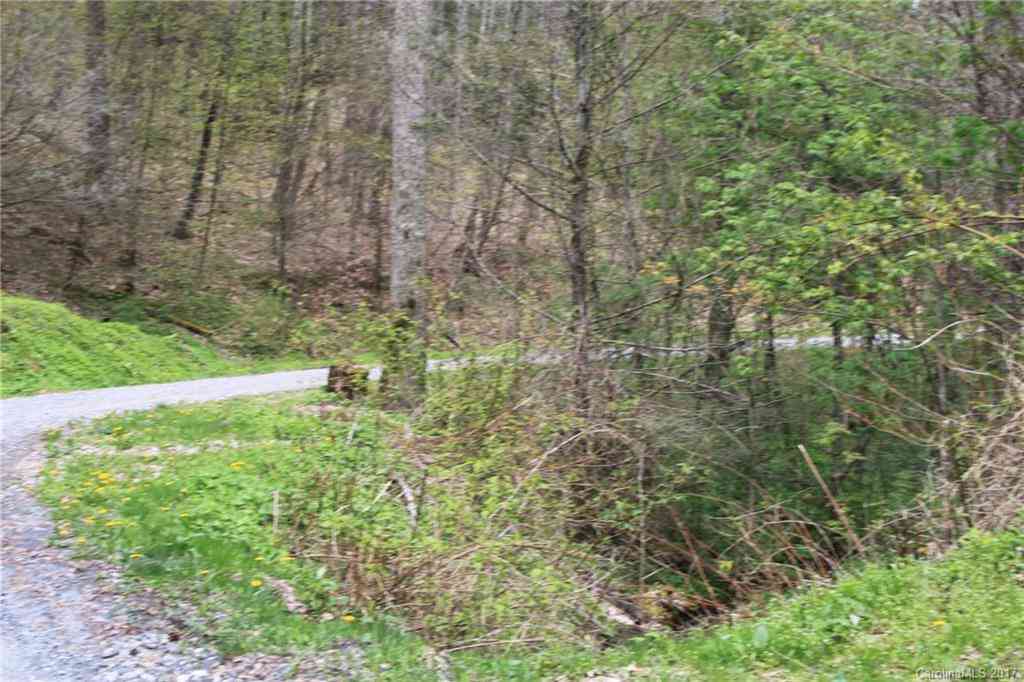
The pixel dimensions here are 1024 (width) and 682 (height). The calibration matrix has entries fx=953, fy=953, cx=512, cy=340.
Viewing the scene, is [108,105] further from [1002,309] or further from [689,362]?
[1002,309]

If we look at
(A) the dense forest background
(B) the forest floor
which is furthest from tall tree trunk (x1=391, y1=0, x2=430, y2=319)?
(B) the forest floor

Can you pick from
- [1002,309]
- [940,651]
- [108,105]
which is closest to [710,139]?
[1002,309]

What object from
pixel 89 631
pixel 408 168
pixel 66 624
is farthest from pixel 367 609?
pixel 408 168

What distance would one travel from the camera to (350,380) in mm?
11516

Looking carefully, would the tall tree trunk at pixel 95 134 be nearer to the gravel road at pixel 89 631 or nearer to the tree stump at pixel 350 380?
the tree stump at pixel 350 380

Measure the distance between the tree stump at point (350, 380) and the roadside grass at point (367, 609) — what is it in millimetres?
1275

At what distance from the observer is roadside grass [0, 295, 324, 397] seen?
15.1 metres

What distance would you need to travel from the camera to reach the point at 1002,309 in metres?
10.4

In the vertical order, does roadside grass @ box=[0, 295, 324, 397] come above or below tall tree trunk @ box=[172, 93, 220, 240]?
below

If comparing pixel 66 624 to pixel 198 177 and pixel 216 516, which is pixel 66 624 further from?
pixel 198 177

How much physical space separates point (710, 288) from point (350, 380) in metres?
4.74

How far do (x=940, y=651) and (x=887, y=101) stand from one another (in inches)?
344

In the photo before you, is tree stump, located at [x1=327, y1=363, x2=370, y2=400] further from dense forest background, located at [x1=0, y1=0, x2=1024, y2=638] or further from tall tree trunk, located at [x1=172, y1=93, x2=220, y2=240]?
tall tree trunk, located at [x1=172, y1=93, x2=220, y2=240]

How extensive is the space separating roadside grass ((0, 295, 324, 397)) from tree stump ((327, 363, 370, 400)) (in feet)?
16.5
